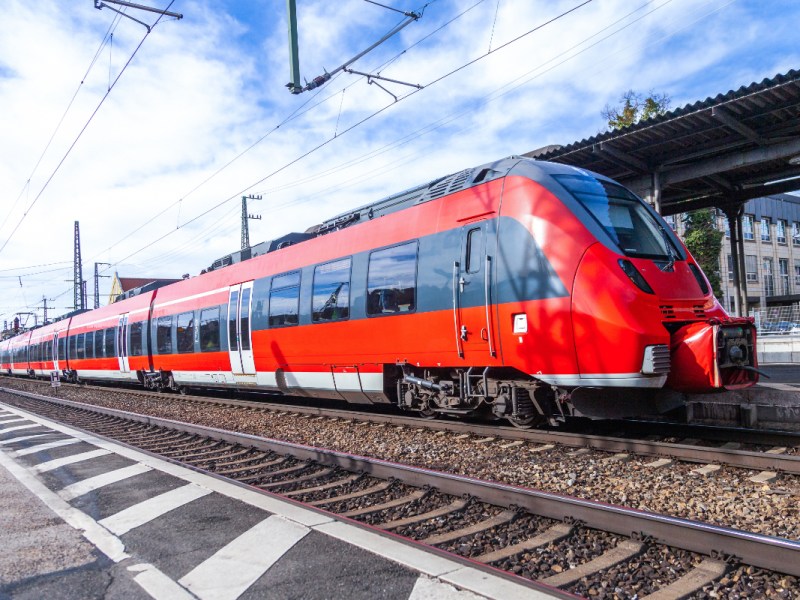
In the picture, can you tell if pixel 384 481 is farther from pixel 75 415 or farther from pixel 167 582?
pixel 75 415

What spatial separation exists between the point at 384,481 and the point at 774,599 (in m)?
3.54

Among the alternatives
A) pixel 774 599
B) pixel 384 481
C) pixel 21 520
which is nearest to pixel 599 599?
pixel 774 599

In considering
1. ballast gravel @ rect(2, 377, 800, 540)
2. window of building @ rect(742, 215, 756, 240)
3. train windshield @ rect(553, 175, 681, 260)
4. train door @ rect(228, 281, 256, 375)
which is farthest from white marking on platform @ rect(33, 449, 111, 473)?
window of building @ rect(742, 215, 756, 240)

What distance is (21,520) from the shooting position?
504 cm

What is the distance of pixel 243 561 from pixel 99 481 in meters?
3.35

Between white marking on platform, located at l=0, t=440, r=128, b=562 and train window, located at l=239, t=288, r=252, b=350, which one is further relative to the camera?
train window, located at l=239, t=288, r=252, b=350

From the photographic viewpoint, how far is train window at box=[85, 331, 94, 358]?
23.8 m

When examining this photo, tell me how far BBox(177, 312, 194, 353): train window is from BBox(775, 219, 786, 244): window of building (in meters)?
49.7

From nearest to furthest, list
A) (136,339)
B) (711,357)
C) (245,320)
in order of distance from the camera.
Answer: (711,357), (245,320), (136,339)

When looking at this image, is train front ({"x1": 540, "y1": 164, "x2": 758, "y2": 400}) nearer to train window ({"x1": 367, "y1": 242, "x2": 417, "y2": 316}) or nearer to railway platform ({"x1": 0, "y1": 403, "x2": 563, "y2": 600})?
train window ({"x1": 367, "y1": 242, "x2": 417, "y2": 316})

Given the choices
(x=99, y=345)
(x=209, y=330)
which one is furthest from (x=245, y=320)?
(x=99, y=345)

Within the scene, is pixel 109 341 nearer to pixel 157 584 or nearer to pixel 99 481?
Answer: pixel 99 481

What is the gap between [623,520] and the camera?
13.4 feet

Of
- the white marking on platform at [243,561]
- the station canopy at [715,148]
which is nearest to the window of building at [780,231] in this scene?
the station canopy at [715,148]
